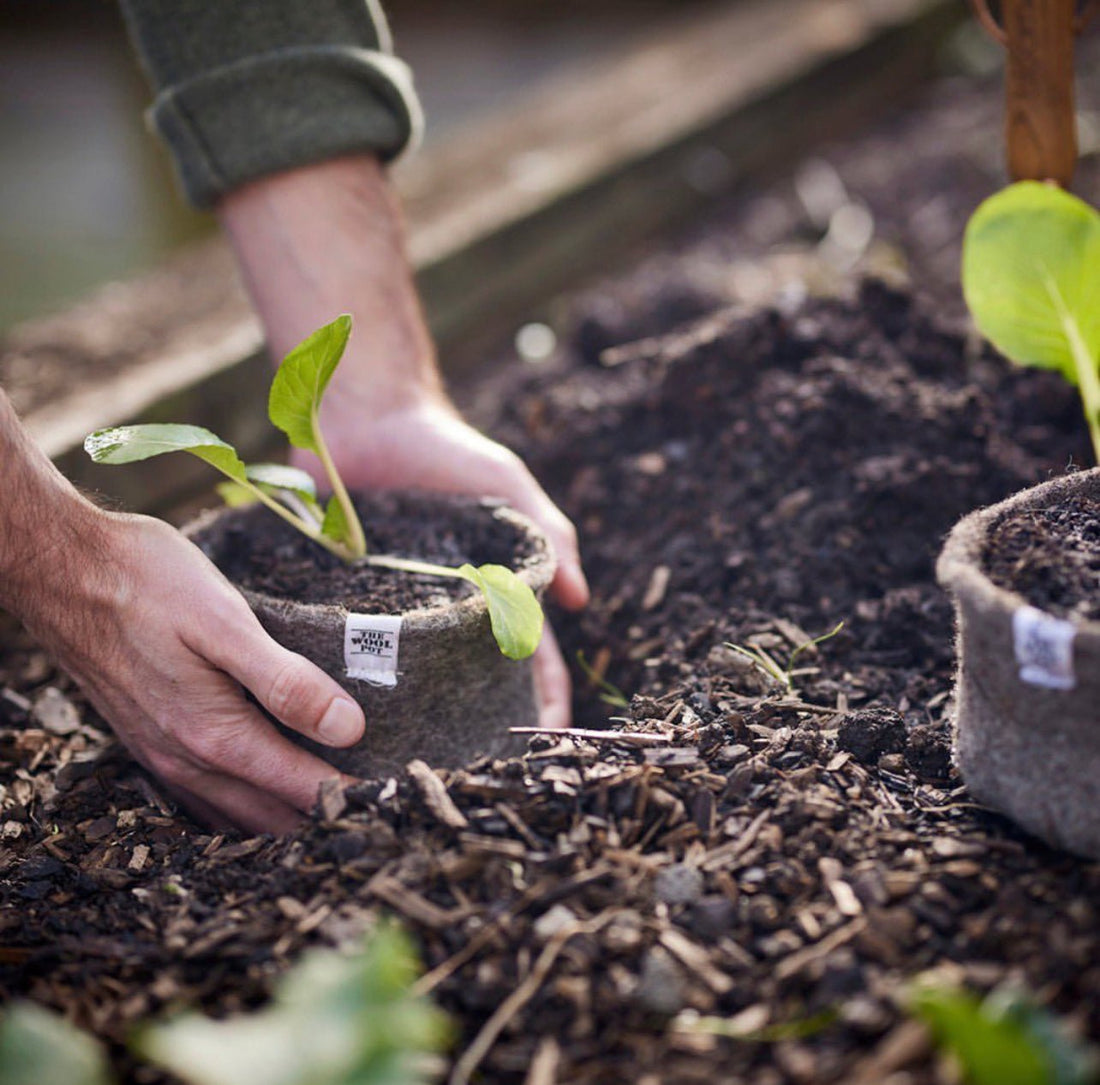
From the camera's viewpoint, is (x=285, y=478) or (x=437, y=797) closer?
(x=437, y=797)

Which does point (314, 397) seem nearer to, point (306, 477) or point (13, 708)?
point (306, 477)

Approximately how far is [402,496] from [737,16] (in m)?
4.62

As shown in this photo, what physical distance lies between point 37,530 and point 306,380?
367mm

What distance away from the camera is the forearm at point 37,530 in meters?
1.26

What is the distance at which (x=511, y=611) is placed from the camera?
126cm

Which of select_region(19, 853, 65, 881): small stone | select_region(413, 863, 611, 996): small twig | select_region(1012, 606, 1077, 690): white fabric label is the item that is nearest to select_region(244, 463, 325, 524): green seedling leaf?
select_region(19, 853, 65, 881): small stone

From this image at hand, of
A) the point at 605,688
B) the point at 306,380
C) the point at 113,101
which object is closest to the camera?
the point at 306,380

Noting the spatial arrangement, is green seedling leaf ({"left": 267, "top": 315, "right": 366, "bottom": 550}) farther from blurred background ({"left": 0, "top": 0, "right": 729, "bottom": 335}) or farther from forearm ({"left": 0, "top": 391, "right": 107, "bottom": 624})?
blurred background ({"left": 0, "top": 0, "right": 729, "bottom": 335})

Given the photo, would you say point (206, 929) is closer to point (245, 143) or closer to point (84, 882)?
point (84, 882)

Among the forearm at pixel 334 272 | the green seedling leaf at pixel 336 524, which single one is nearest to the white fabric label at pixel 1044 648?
the green seedling leaf at pixel 336 524

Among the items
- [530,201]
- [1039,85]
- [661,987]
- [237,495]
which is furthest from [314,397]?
[530,201]

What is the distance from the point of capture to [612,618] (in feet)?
5.75

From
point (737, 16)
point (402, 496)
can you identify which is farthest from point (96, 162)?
point (402, 496)

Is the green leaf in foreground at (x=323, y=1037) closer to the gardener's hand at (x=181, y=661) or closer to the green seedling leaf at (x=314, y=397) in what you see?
the gardener's hand at (x=181, y=661)
